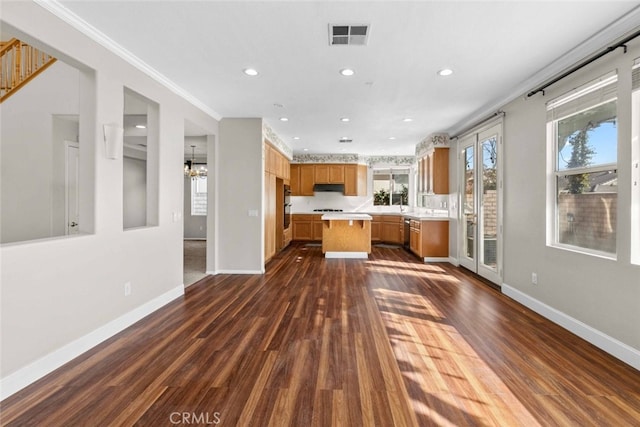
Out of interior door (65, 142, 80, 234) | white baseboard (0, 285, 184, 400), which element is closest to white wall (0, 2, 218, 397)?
white baseboard (0, 285, 184, 400)

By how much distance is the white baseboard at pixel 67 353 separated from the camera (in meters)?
1.99

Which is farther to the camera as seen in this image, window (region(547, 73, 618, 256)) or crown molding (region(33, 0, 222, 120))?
window (region(547, 73, 618, 256))

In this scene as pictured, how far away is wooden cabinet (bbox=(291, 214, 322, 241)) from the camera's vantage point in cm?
957

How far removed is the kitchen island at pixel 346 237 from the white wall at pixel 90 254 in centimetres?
360

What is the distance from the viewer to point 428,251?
6.55 meters

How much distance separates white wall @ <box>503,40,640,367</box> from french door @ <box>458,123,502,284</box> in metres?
0.27

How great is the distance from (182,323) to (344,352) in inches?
67.3

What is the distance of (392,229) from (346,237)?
8.84ft

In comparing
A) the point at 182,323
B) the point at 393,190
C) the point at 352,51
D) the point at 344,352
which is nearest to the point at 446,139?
the point at 393,190

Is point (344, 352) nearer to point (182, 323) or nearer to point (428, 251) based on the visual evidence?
point (182, 323)

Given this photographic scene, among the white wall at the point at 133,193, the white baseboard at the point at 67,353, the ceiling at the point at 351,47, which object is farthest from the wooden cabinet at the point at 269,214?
the white wall at the point at 133,193

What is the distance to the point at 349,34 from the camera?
2682mm

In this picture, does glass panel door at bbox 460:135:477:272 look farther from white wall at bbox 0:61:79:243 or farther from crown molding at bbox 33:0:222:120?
white wall at bbox 0:61:79:243

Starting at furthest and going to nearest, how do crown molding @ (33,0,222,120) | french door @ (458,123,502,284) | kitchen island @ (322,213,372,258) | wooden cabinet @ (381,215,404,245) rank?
1. wooden cabinet @ (381,215,404,245)
2. kitchen island @ (322,213,372,258)
3. french door @ (458,123,502,284)
4. crown molding @ (33,0,222,120)
